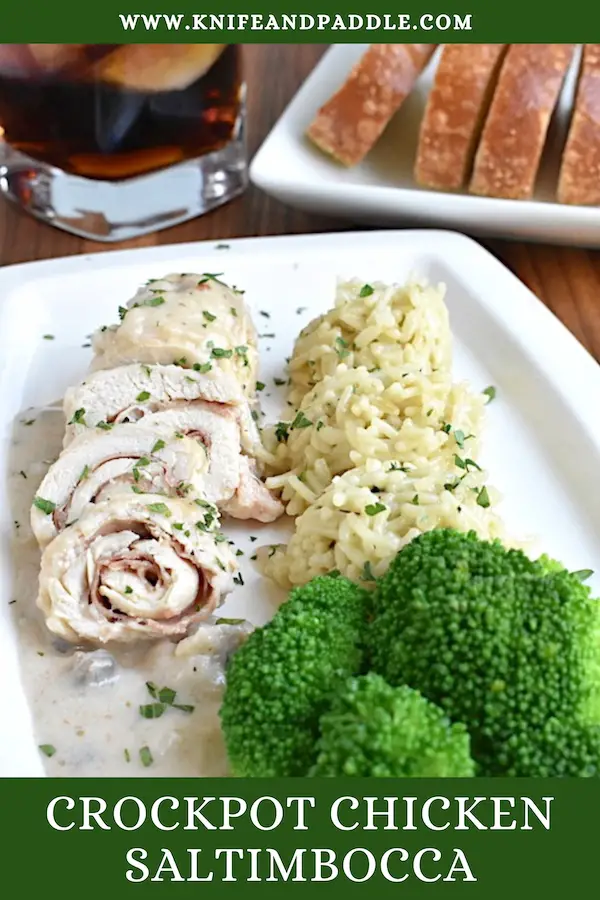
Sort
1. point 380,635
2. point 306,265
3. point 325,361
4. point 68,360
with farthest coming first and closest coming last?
point 306,265 → point 68,360 → point 325,361 → point 380,635

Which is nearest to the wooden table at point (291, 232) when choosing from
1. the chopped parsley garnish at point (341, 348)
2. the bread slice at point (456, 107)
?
the bread slice at point (456, 107)

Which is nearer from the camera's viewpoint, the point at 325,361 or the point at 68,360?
the point at 325,361

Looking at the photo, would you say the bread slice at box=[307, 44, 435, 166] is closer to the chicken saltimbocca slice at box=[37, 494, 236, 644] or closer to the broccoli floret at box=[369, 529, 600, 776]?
the chicken saltimbocca slice at box=[37, 494, 236, 644]

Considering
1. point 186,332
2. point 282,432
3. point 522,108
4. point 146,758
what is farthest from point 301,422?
point 522,108

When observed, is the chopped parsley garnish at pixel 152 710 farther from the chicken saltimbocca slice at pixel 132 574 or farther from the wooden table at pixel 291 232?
the wooden table at pixel 291 232

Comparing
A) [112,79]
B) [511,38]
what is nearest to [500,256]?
[511,38]

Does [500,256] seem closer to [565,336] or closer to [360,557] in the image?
[565,336]

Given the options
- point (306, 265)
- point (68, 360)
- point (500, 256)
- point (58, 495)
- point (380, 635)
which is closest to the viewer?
point (380, 635)
